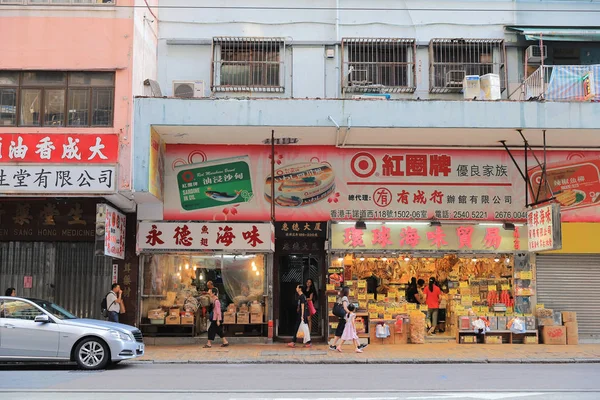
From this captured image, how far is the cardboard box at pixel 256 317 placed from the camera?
58.8 feet

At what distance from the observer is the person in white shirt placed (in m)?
16.5

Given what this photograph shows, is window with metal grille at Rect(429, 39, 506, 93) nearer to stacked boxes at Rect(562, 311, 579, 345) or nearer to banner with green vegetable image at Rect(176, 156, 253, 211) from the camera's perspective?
banner with green vegetable image at Rect(176, 156, 253, 211)

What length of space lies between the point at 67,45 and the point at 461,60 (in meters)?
10.1

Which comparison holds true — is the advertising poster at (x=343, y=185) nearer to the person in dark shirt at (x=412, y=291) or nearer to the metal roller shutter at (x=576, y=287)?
the metal roller shutter at (x=576, y=287)

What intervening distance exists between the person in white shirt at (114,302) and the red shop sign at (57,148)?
3247 millimetres

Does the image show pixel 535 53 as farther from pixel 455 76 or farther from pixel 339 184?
pixel 339 184

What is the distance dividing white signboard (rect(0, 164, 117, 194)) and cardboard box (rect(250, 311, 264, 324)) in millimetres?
4950

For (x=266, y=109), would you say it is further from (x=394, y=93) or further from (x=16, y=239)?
(x=16, y=239)

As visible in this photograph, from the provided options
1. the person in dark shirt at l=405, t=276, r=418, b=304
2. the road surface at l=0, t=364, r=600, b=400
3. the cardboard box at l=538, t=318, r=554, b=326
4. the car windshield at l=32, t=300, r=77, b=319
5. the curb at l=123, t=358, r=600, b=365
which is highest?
the person in dark shirt at l=405, t=276, r=418, b=304

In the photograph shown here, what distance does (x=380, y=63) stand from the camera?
1862 centimetres

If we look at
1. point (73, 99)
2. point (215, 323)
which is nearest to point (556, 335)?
point (215, 323)

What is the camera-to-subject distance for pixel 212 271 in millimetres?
18125

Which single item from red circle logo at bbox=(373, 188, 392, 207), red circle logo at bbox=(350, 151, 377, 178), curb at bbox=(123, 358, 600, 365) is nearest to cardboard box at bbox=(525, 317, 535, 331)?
curb at bbox=(123, 358, 600, 365)

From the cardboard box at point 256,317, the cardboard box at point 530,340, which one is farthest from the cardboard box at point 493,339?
the cardboard box at point 256,317
